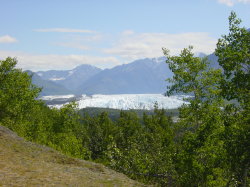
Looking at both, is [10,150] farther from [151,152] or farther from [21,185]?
[151,152]

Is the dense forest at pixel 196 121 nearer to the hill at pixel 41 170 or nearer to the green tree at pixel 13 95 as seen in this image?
the green tree at pixel 13 95

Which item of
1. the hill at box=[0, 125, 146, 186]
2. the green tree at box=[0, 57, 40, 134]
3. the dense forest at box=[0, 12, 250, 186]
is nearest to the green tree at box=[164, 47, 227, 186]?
the dense forest at box=[0, 12, 250, 186]

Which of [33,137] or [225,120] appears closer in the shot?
[225,120]

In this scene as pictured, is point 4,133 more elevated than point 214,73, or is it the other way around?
point 214,73

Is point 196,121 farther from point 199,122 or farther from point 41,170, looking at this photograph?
point 41,170

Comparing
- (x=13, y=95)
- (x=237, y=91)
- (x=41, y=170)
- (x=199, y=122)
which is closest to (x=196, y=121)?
(x=199, y=122)

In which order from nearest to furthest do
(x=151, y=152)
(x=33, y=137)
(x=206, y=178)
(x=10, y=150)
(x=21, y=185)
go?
(x=21, y=185), (x=206, y=178), (x=10, y=150), (x=151, y=152), (x=33, y=137)

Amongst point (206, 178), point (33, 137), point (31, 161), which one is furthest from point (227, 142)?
point (33, 137)

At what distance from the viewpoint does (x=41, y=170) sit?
73.8 ft

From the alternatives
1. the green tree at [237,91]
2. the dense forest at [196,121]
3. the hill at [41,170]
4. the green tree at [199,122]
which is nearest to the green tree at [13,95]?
the dense forest at [196,121]

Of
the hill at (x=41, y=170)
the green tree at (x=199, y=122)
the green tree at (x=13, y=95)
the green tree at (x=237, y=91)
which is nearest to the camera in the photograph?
the green tree at (x=237, y=91)

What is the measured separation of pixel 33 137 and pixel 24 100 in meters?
9.92

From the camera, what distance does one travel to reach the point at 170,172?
31188 millimetres

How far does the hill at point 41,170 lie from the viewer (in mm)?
19719
